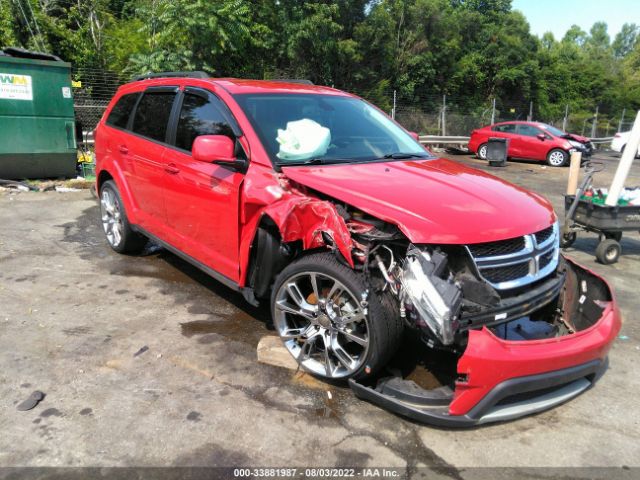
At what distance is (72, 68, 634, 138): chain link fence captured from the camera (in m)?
14.9

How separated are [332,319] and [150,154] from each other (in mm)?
2604

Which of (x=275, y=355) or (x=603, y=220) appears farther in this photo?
(x=603, y=220)

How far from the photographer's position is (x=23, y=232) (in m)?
6.70

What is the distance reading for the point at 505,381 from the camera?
8.39 ft

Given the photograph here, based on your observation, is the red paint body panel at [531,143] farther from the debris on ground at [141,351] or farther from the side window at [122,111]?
the debris on ground at [141,351]

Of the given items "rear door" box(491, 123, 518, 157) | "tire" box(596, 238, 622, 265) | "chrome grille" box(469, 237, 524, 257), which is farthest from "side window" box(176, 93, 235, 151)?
"rear door" box(491, 123, 518, 157)

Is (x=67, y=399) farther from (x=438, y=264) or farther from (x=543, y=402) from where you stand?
(x=543, y=402)

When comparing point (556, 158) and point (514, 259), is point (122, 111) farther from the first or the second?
point (556, 158)

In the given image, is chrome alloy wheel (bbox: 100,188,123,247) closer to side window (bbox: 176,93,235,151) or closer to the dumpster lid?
side window (bbox: 176,93,235,151)

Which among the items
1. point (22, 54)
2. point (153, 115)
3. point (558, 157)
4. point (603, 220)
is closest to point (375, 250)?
point (153, 115)

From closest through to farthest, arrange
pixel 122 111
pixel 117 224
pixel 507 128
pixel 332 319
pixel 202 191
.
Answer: pixel 332 319, pixel 202 191, pixel 122 111, pixel 117 224, pixel 507 128

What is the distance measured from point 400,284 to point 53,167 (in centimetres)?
936

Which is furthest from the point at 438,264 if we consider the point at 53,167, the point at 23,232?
the point at 53,167

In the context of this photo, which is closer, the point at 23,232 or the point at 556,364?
the point at 556,364
